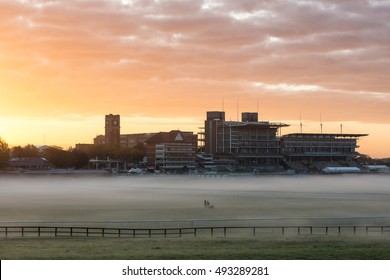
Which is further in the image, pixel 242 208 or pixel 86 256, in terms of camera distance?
pixel 242 208

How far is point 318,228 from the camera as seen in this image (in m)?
57.0

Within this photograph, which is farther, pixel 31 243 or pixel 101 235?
pixel 101 235

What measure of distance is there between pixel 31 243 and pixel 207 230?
17.3 meters

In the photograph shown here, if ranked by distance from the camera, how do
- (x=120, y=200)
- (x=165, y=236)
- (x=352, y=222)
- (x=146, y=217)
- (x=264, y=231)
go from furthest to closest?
(x=120, y=200) → (x=146, y=217) → (x=352, y=222) → (x=264, y=231) → (x=165, y=236)

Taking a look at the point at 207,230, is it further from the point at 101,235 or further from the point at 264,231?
the point at 101,235

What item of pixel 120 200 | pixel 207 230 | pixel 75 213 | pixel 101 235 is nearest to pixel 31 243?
pixel 101 235

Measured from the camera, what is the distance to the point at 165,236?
4931 centimetres

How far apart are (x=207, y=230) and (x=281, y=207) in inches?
1588

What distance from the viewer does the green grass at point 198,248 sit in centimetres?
3416

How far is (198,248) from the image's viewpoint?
3953 cm

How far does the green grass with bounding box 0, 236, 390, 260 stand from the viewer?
34.2 meters
